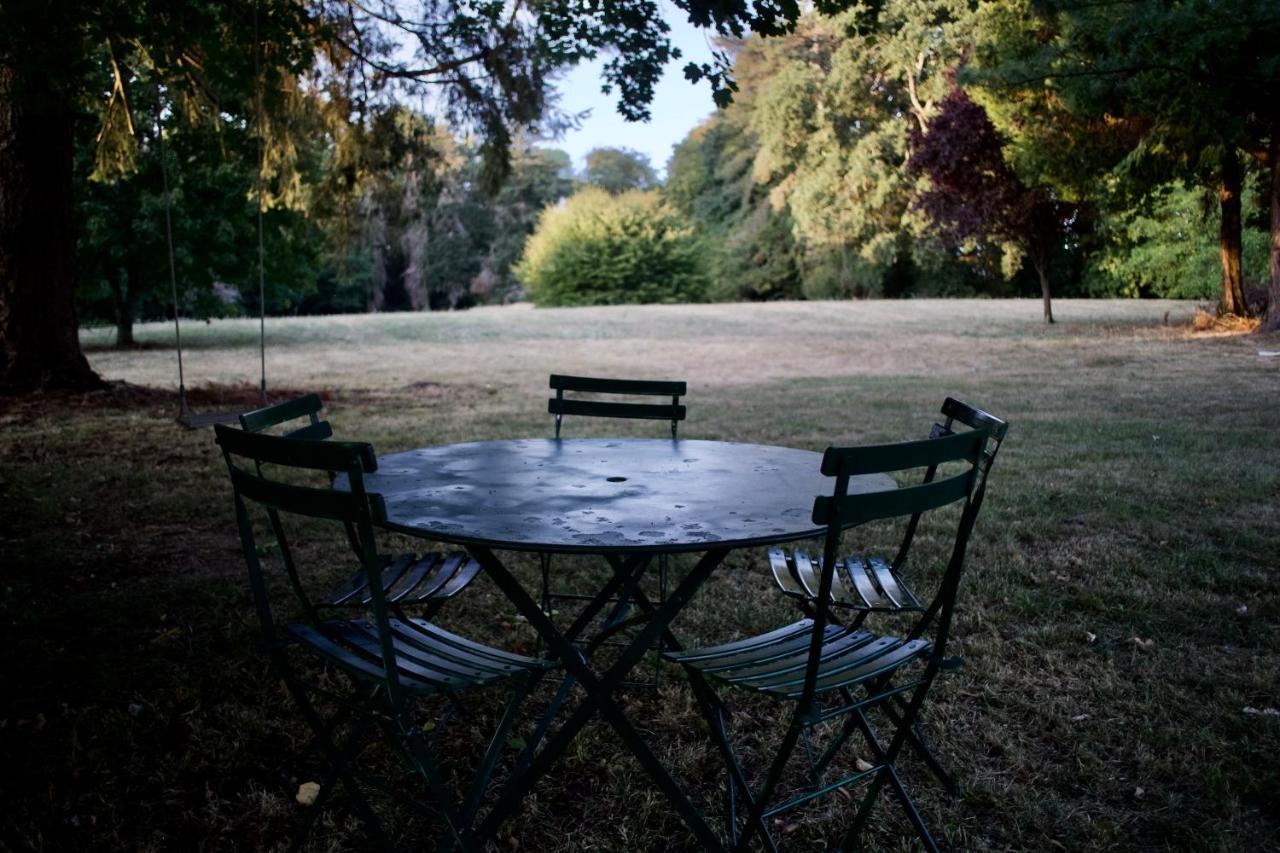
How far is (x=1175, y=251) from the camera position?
91.2 ft

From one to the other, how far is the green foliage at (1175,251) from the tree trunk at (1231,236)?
4.59 m

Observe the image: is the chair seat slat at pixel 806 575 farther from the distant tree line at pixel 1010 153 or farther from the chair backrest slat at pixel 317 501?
the distant tree line at pixel 1010 153

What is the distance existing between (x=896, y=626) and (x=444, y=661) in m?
2.36

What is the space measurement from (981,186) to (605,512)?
56.3ft

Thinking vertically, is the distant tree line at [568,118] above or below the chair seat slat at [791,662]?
above

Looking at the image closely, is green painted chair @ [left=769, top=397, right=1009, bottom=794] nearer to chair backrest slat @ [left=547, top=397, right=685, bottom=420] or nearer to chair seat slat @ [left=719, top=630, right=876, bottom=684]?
chair seat slat @ [left=719, top=630, right=876, bottom=684]

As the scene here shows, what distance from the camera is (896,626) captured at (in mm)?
4137

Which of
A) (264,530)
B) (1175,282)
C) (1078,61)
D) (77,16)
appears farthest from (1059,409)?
(1175,282)

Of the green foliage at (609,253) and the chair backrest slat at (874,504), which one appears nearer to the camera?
the chair backrest slat at (874,504)

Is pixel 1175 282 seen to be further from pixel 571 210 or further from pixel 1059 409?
pixel 1059 409

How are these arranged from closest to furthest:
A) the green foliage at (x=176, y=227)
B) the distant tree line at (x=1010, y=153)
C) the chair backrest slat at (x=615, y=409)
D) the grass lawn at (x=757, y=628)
Answer: the grass lawn at (x=757, y=628)
the chair backrest slat at (x=615, y=409)
the distant tree line at (x=1010, y=153)
the green foliage at (x=176, y=227)

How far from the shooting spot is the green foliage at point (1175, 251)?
24.0m

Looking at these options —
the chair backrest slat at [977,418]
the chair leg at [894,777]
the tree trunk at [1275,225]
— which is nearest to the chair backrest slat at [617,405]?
the chair backrest slat at [977,418]

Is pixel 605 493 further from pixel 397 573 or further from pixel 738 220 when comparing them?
pixel 738 220
